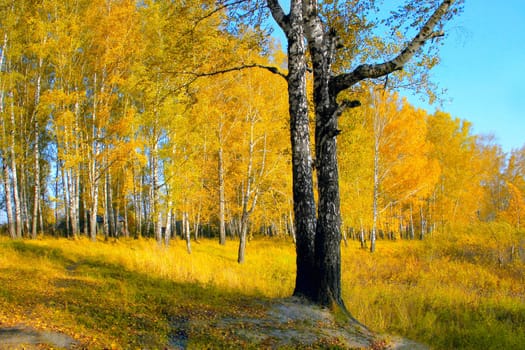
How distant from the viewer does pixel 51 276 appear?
787cm

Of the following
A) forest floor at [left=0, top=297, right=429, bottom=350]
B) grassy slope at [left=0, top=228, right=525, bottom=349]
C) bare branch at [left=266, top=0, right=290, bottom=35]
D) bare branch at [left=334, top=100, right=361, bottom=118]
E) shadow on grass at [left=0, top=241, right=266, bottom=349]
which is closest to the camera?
forest floor at [left=0, top=297, right=429, bottom=350]

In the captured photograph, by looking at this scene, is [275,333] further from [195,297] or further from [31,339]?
[31,339]

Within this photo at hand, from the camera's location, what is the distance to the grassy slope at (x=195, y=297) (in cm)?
456

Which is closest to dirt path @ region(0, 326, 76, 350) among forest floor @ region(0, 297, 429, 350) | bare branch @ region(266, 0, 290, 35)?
forest floor @ region(0, 297, 429, 350)

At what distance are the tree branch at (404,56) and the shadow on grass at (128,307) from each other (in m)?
4.23

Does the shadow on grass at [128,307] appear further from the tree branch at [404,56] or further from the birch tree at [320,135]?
the tree branch at [404,56]

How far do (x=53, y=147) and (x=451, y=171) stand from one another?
32.5m

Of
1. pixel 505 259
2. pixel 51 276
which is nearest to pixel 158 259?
pixel 51 276

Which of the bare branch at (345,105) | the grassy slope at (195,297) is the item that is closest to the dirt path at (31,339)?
the grassy slope at (195,297)

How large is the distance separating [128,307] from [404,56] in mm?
5746

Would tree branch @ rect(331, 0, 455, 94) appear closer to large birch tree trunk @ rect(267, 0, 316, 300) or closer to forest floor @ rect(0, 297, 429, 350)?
large birch tree trunk @ rect(267, 0, 316, 300)

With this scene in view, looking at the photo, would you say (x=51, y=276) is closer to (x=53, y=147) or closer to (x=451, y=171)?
(x=53, y=147)

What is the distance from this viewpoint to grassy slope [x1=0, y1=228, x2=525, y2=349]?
4.56 m

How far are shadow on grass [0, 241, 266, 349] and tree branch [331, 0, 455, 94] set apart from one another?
4.23m
